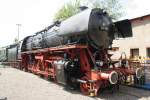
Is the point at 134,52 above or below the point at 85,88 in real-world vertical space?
above

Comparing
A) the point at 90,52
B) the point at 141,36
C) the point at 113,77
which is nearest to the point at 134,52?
the point at 141,36

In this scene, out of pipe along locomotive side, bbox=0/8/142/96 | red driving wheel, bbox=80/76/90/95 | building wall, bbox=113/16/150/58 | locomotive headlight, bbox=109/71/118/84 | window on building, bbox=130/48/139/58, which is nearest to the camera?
locomotive headlight, bbox=109/71/118/84

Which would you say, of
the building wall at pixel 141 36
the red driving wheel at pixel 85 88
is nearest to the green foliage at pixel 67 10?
the building wall at pixel 141 36

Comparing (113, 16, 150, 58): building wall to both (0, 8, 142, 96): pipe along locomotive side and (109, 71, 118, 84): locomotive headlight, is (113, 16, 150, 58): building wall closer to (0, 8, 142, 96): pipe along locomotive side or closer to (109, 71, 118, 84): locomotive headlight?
(0, 8, 142, 96): pipe along locomotive side

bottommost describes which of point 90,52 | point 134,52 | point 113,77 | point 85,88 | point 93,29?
point 85,88

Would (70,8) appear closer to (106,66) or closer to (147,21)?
(147,21)

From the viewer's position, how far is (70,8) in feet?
151

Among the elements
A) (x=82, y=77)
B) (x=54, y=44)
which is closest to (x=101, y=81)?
(x=82, y=77)

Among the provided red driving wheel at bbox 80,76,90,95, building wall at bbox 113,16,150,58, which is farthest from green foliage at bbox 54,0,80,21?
red driving wheel at bbox 80,76,90,95

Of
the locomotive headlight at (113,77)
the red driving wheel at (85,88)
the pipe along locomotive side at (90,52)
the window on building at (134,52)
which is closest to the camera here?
the locomotive headlight at (113,77)

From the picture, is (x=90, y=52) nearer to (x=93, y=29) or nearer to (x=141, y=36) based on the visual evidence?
(x=93, y=29)

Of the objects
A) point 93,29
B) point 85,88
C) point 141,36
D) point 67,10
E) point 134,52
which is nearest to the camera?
point 93,29

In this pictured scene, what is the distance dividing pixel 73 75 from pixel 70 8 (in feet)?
118

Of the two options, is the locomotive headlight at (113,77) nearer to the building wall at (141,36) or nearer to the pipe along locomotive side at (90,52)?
the pipe along locomotive side at (90,52)
